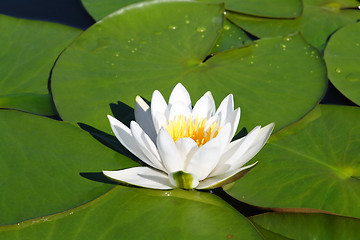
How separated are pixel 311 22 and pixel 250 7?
16.6 inches

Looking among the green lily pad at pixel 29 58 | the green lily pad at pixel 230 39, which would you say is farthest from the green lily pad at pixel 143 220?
the green lily pad at pixel 230 39

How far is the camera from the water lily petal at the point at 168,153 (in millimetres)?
1433

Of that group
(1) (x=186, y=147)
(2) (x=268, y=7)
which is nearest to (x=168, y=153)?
(1) (x=186, y=147)

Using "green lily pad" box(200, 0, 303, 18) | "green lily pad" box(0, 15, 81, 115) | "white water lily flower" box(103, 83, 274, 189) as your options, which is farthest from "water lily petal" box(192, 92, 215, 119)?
"green lily pad" box(200, 0, 303, 18)

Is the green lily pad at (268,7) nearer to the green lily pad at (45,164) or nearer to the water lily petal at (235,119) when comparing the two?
the water lily petal at (235,119)

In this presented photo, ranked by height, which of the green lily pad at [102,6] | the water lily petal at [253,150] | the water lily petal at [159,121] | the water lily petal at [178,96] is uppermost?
the green lily pad at [102,6]

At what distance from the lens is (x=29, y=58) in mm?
2285

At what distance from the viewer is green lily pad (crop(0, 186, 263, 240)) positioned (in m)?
1.44

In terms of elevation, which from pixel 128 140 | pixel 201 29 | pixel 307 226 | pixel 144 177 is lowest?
pixel 307 226

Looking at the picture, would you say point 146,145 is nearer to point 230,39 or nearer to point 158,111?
point 158,111

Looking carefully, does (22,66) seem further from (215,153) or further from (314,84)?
(314,84)

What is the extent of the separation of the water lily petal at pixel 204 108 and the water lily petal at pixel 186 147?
0.24 m

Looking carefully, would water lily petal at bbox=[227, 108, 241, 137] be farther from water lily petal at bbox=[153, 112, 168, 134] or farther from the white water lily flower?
water lily petal at bbox=[153, 112, 168, 134]

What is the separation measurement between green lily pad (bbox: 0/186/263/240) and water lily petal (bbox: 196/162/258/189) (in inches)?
2.8
